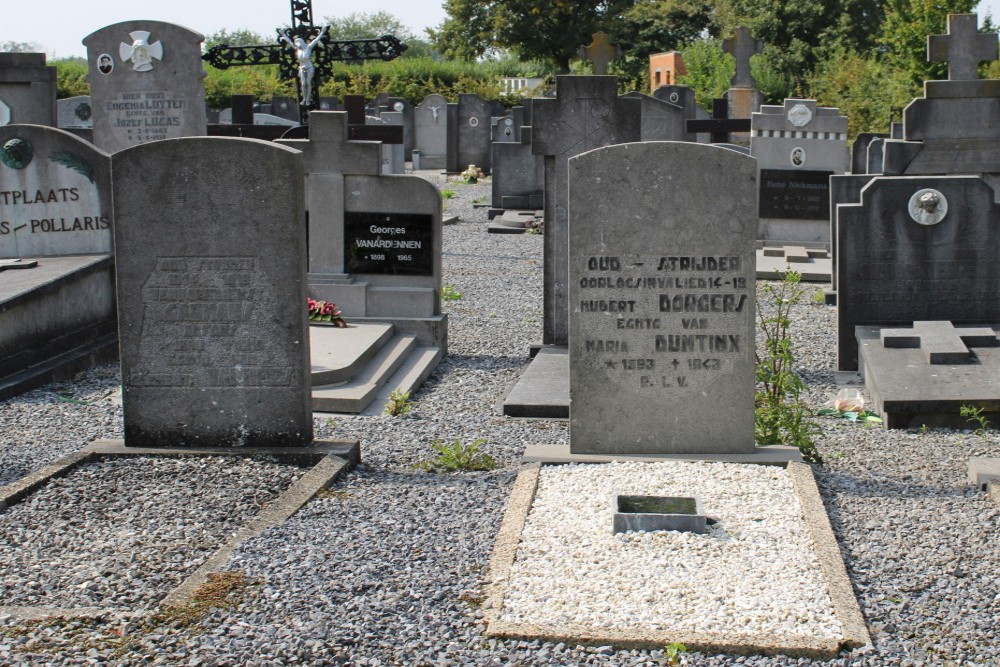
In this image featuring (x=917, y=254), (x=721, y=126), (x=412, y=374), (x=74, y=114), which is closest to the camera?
(x=917, y=254)

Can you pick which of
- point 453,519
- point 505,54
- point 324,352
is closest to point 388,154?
point 324,352

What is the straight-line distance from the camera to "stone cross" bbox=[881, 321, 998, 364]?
25.0ft

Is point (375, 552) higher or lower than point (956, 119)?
lower

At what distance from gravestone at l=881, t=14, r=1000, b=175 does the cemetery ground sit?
4677mm

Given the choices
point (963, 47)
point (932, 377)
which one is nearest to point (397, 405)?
point (932, 377)

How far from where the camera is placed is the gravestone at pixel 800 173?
14805 mm

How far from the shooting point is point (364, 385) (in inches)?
309

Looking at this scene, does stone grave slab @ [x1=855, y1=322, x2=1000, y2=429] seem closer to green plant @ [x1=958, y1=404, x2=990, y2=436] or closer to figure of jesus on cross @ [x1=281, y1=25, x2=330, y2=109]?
green plant @ [x1=958, y1=404, x2=990, y2=436]

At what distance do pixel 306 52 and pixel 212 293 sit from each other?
66.5 ft

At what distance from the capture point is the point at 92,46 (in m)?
13.2

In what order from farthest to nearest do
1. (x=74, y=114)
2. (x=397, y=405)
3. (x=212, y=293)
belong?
1. (x=74, y=114)
2. (x=397, y=405)
3. (x=212, y=293)

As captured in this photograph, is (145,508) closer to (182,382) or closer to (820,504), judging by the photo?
(182,382)

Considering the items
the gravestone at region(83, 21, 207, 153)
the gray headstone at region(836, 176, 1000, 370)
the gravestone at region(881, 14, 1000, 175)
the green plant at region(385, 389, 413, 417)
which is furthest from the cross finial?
the gravestone at region(83, 21, 207, 153)

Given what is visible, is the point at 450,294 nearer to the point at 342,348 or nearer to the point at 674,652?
the point at 342,348
